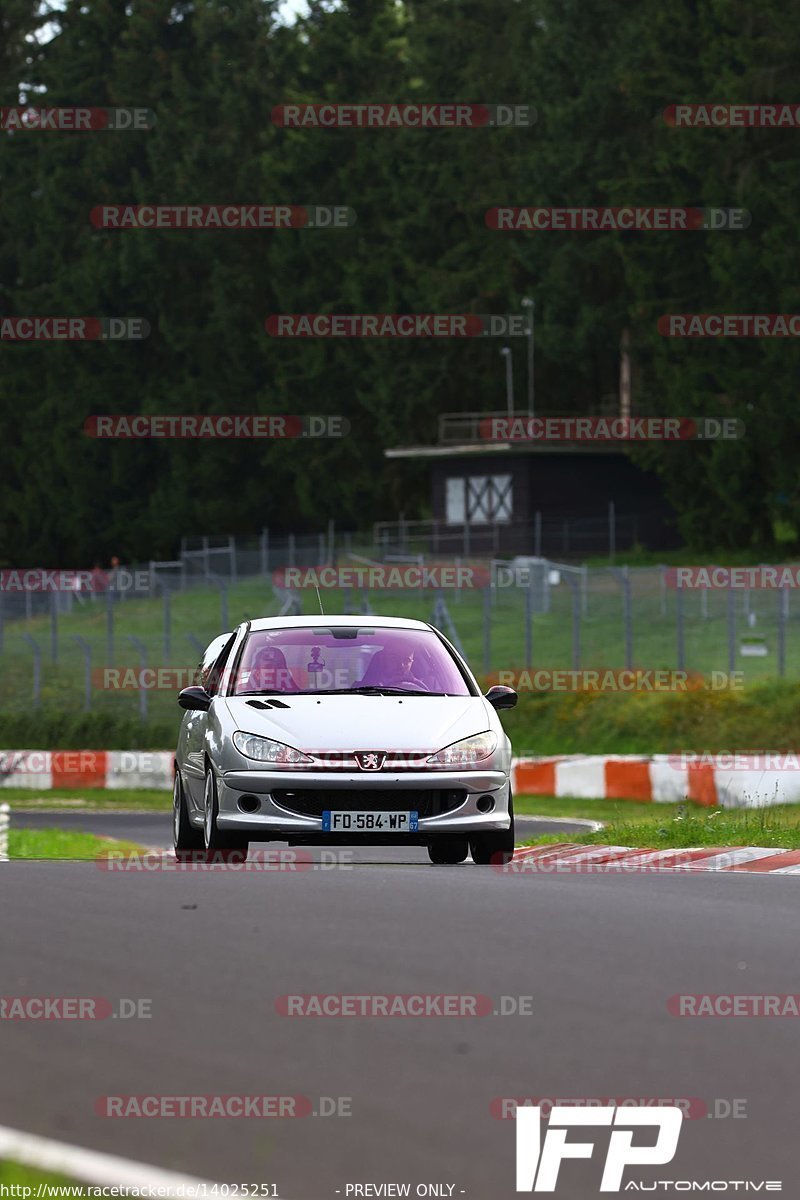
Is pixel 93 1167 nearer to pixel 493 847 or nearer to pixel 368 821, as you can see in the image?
pixel 368 821

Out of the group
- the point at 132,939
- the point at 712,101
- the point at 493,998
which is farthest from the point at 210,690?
the point at 712,101

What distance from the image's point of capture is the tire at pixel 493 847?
1355 centimetres

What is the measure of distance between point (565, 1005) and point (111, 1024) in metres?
1.67

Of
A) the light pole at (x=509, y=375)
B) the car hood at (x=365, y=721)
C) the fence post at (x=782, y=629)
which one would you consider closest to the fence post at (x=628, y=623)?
the fence post at (x=782, y=629)

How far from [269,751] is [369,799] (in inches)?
25.0

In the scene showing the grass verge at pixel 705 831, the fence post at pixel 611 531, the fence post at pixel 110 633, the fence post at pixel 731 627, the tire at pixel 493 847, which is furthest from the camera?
the fence post at pixel 611 531

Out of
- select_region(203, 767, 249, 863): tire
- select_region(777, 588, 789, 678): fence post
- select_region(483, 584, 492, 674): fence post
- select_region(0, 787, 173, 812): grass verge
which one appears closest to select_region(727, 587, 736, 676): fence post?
select_region(777, 588, 789, 678): fence post

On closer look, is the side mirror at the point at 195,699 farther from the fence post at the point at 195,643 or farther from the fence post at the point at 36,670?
the fence post at the point at 36,670

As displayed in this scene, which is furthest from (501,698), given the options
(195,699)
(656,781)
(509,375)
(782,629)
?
(509,375)

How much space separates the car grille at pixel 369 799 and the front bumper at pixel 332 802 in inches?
0.4

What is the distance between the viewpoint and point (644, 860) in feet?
50.3

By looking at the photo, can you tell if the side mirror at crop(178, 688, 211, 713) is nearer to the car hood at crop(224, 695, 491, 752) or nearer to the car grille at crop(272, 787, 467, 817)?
the car hood at crop(224, 695, 491, 752)

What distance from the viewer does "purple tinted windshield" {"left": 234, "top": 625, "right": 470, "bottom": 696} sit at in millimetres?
13867

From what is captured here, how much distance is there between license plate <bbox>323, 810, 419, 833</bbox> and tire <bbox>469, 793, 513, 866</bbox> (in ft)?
2.62
